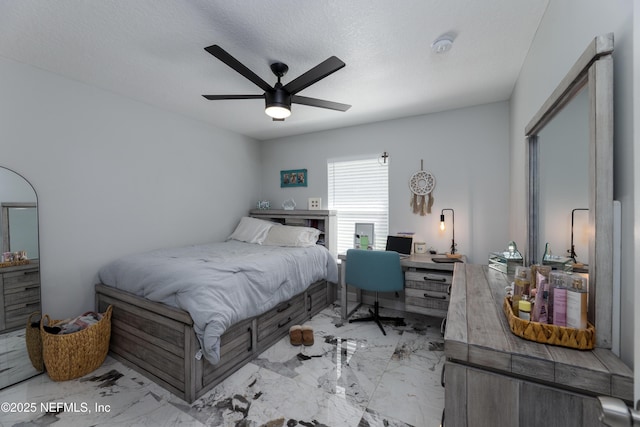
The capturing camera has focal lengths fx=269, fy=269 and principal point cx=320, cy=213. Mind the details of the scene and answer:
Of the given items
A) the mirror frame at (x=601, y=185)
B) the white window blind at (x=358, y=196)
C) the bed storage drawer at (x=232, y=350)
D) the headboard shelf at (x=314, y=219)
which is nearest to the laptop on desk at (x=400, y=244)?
the white window blind at (x=358, y=196)

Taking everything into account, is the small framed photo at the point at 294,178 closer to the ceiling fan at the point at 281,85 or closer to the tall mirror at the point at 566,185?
the ceiling fan at the point at 281,85

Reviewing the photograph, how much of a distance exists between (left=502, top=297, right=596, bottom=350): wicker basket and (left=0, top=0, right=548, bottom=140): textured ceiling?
168cm

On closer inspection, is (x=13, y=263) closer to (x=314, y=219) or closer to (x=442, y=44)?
(x=314, y=219)

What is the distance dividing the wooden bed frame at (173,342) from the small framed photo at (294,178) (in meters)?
2.07

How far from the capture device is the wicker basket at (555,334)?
860 millimetres

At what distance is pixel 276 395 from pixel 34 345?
77.6 inches

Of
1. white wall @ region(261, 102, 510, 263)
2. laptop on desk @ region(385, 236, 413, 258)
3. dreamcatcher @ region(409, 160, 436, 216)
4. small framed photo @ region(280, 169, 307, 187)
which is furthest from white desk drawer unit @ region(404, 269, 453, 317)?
small framed photo @ region(280, 169, 307, 187)

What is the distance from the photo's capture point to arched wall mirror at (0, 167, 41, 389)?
6.89 ft

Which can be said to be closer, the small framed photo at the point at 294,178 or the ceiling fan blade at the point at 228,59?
the ceiling fan blade at the point at 228,59

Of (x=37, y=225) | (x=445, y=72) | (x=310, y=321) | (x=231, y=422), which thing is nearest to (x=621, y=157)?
(x=445, y=72)

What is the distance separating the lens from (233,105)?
299cm

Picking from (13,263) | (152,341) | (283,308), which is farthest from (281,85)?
(13,263)
